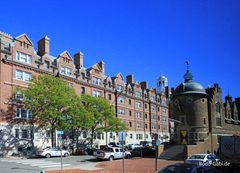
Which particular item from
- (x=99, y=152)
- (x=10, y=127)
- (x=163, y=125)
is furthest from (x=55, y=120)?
(x=163, y=125)

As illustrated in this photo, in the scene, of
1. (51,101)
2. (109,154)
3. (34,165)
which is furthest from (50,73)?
(34,165)

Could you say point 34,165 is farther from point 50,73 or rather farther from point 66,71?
point 66,71

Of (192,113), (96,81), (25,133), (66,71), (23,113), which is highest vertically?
(66,71)

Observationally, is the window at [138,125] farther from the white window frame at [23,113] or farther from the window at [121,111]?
the white window frame at [23,113]

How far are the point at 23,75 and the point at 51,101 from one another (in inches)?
263

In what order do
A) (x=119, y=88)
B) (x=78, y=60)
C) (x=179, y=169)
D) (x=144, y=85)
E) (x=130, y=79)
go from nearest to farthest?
(x=179, y=169) → (x=78, y=60) → (x=119, y=88) → (x=130, y=79) → (x=144, y=85)

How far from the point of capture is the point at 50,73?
5150cm

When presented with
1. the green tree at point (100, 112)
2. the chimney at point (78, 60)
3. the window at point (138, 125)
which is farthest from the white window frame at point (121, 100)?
the green tree at point (100, 112)

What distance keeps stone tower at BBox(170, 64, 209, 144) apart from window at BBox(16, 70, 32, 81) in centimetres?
2311

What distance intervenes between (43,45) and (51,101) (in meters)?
12.8

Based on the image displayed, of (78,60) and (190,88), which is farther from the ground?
(78,60)

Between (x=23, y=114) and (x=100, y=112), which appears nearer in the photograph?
(x=23, y=114)

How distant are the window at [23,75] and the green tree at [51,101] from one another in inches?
73.7

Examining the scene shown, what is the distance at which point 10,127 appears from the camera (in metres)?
43.9
